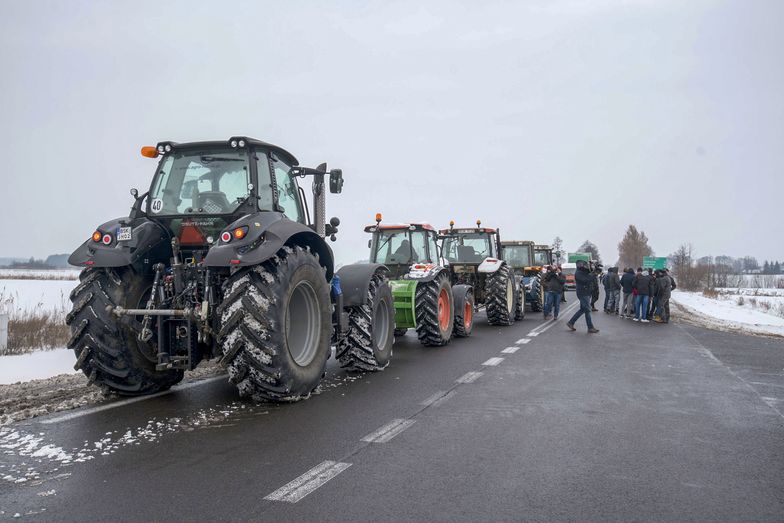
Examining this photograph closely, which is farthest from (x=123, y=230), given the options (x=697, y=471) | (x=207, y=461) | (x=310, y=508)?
(x=697, y=471)

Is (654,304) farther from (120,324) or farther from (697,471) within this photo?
(120,324)

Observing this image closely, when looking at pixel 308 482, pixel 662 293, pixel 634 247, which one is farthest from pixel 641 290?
A: pixel 634 247

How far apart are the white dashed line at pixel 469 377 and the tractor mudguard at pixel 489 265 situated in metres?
7.32

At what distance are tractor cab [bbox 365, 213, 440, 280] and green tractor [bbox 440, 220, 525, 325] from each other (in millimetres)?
2953

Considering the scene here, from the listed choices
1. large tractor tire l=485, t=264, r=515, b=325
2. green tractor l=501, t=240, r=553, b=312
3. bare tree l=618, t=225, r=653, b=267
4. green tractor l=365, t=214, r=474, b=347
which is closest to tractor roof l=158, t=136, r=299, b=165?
green tractor l=365, t=214, r=474, b=347

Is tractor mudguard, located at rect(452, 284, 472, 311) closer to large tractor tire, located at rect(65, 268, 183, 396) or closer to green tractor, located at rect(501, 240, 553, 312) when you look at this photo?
large tractor tire, located at rect(65, 268, 183, 396)

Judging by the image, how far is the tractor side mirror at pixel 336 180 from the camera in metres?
7.32

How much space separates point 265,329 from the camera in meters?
5.42

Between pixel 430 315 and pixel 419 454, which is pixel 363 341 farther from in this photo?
pixel 419 454

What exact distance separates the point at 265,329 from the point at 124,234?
1.90m

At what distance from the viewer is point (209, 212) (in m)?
6.30

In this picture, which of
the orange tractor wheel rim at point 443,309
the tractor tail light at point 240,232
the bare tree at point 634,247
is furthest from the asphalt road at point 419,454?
the bare tree at point 634,247

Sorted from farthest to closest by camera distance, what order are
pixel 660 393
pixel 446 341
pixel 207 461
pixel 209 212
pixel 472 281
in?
1. pixel 472 281
2. pixel 446 341
3. pixel 660 393
4. pixel 209 212
5. pixel 207 461

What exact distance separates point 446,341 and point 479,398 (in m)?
5.21
